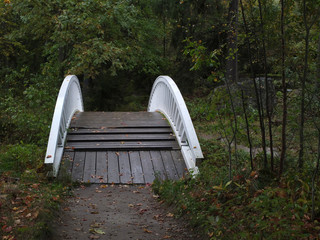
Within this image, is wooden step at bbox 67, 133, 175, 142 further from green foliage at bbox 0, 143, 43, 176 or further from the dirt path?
the dirt path

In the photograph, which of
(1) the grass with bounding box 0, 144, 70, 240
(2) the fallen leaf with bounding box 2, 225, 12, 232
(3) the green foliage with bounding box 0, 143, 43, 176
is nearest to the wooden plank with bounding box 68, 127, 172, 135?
(1) the grass with bounding box 0, 144, 70, 240

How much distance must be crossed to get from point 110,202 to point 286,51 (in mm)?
3312

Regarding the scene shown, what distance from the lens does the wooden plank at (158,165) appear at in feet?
24.2

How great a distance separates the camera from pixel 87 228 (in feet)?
14.7

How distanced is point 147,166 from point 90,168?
112 cm

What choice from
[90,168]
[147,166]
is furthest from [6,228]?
[147,166]

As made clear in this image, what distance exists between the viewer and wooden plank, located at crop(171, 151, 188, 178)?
764 centimetres

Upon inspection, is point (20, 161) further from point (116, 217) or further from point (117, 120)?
point (117, 120)

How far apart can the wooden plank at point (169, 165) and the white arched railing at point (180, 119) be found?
286 mm

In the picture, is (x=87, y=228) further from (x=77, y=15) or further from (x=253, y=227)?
(x=77, y=15)

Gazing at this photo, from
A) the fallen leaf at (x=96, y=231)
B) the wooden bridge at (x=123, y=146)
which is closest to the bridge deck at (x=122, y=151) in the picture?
the wooden bridge at (x=123, y=146)

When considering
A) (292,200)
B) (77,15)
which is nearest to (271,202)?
(292,200)

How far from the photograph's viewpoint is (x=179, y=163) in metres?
8.04

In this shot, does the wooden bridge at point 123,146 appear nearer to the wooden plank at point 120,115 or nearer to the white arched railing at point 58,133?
the white arched railing at point 58,133
